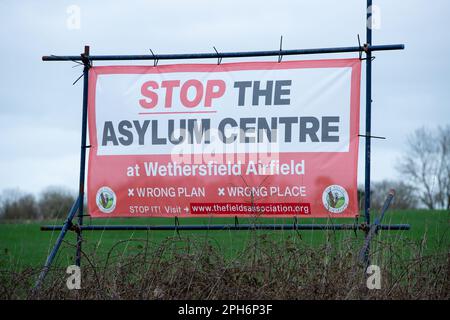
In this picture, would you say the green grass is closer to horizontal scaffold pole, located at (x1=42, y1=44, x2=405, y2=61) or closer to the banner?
the banner

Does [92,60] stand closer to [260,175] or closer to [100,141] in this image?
[100,141]

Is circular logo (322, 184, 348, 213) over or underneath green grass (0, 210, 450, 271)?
over

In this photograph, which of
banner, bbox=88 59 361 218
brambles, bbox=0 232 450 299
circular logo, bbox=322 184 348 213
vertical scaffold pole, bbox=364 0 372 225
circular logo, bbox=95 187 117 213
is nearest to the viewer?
brambles, bbox=0 232 450 299

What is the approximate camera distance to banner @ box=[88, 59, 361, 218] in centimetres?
948

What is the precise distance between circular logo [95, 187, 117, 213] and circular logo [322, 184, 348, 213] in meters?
2.70

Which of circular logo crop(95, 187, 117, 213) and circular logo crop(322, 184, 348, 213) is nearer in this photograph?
circular logo crop(322, 184, 348, 213)

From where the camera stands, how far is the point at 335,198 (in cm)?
941

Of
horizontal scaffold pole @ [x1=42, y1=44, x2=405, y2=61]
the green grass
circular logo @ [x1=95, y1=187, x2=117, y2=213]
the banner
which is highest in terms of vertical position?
horizontal scaffold pole @ [x1=42, y1=44, x2=405, y2=61]

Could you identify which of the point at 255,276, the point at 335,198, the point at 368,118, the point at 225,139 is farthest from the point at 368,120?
the point at 255,276

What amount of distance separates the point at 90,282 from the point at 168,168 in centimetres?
203

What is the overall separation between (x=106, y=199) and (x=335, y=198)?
2937 millimetres

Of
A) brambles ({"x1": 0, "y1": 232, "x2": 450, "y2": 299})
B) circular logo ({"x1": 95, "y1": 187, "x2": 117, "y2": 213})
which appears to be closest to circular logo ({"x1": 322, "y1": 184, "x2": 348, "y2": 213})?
brambles ({"x1": 0, "y1": 232, "x2": 450, "y2": 299})

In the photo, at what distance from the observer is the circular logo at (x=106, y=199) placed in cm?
995
